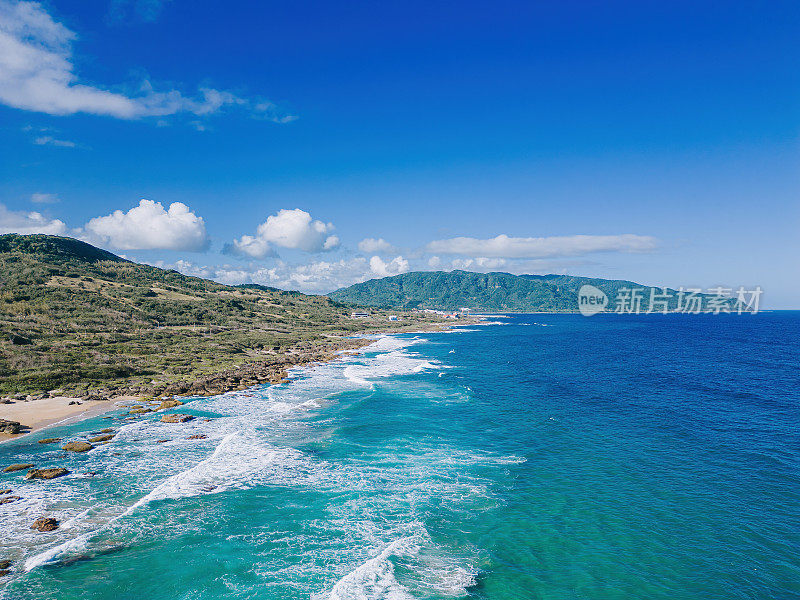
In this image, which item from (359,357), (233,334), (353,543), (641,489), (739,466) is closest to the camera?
(353,543)

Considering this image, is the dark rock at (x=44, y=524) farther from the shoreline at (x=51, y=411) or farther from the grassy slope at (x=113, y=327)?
the grassy slope at (x=113, y=327)

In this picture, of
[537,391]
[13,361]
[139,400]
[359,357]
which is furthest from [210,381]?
[537,391]

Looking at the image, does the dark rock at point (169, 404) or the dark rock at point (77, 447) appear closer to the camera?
the dark rock at point (77, 447)

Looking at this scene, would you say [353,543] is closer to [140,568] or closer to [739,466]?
[140,568]

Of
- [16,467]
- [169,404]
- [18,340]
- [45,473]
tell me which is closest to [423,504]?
[45,473]

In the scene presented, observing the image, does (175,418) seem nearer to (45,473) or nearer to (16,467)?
(16,467)

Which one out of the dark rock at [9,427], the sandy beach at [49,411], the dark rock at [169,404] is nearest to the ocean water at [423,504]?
the dark rock at [9,427]

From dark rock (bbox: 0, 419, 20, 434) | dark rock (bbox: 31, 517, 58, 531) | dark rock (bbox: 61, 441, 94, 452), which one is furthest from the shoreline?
dark rock (bbox: 31, 517, 58, 531)
